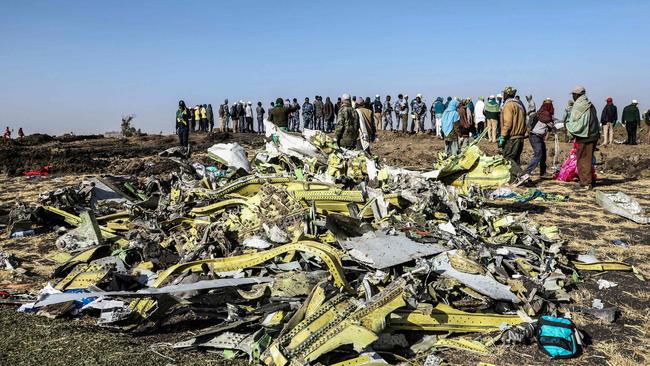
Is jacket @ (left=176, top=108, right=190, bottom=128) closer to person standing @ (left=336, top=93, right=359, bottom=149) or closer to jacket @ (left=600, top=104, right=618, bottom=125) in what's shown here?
person standing @ (left=336, top=93, right=359, bottom=149)

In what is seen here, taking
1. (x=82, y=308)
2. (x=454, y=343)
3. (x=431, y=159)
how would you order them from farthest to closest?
(x=431, y=159)
(x=82, y=308)
(x=454, y=343)

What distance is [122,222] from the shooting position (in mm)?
7520

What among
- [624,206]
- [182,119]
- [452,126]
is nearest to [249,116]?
[182,119]

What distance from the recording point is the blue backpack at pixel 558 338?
3.88 meters

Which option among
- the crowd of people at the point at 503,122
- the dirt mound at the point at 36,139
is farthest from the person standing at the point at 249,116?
the dirt mound at the point at 36,139

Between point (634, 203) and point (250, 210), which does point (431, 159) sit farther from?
point (250, 210)

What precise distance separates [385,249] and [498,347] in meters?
1.36

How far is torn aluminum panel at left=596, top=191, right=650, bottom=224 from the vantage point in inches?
316

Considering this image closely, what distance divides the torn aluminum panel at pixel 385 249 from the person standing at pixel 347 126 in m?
5.05

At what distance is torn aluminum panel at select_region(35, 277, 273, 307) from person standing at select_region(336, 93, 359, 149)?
19.3 feet

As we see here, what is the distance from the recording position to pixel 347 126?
33.2ft

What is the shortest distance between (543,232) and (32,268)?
20.4 ft

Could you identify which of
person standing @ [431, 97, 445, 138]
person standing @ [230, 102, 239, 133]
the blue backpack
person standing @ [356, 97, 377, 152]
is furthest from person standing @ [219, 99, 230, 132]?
the blue backpack

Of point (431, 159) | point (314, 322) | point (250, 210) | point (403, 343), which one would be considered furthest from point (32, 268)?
point (431, 159)
